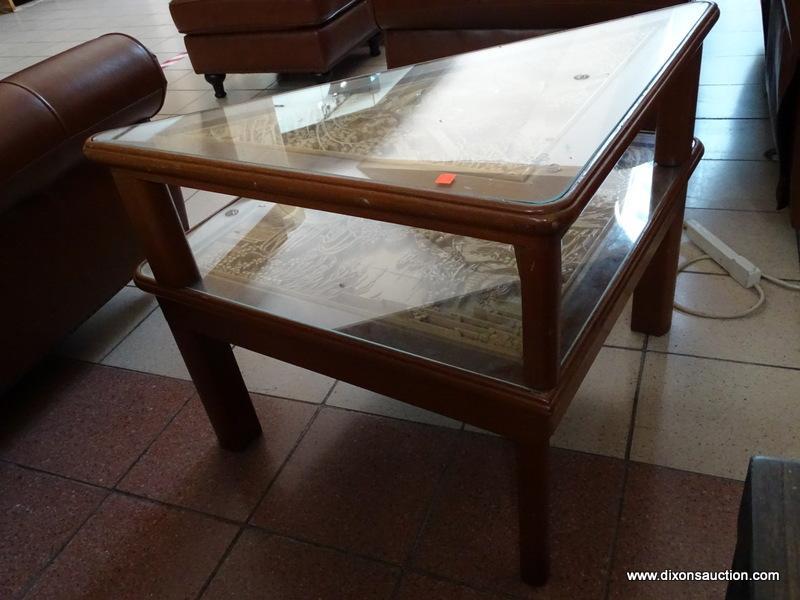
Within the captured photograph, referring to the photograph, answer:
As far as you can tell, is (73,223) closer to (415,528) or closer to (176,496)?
(176,496)

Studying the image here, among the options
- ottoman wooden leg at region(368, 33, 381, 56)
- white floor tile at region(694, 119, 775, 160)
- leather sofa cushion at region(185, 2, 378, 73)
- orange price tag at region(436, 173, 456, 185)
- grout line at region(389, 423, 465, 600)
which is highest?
orange price tag at region(436, 173, 456, 185)

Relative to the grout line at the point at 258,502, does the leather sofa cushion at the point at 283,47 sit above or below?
above

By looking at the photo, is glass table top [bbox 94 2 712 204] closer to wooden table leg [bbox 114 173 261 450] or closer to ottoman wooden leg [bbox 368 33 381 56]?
wooden table leg [bbox 114 173 261 450]

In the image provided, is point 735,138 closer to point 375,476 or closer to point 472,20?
point 472,20

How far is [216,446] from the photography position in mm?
1393

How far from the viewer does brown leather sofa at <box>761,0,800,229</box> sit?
156 cm

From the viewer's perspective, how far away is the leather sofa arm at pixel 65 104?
128cm

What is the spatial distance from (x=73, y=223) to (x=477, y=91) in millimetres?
954

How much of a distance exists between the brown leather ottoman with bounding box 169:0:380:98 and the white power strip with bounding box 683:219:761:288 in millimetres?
1591

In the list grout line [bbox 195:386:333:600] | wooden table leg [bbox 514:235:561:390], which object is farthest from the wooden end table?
grout line [bbox 195:386:333:600]

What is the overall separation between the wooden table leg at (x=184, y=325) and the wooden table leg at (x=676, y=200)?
0.77m

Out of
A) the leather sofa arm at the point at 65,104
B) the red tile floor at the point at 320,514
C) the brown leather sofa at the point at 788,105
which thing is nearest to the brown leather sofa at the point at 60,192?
the leather sofa arm at the point at 65,104

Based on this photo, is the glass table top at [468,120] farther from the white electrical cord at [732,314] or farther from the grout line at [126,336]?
the grout line at [126,336]

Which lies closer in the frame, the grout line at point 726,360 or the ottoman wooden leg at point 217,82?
the grout line at point 726,360
